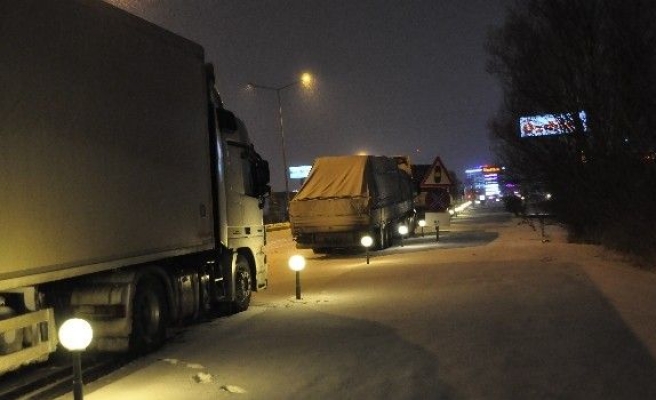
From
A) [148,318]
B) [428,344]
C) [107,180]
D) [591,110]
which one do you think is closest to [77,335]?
[107,180]

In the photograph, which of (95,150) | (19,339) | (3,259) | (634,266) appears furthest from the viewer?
(634,266)

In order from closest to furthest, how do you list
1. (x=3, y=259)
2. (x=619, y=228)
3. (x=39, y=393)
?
1. (x=3, y=259)
2. (x=39, y=393)
3. (x=619, y=228)

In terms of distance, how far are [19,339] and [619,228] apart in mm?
14664

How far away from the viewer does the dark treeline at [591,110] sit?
19094mm

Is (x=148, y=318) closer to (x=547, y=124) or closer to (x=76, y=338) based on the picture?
(x=76, y=338)

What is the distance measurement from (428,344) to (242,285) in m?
4.93

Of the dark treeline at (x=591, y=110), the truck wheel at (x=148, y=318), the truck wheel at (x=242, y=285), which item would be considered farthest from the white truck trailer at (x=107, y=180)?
the dark treeline at (x=591, y=110)

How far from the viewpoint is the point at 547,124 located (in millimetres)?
25438

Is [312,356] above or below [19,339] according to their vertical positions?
below

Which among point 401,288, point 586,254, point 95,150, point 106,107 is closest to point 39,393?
point 95,150

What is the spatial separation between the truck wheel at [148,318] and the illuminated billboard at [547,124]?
1661 cm

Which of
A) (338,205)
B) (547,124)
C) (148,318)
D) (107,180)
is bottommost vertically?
(148,318)

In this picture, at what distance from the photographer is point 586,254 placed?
69.1ft

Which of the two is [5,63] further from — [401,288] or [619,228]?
[619,228]
